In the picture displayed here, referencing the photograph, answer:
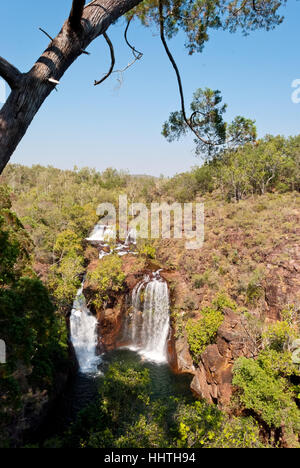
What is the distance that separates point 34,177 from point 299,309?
71.0 metres

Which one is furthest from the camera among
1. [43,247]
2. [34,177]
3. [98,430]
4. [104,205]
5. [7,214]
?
[34,177]

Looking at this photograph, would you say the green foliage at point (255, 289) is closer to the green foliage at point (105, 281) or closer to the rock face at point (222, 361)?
the rock face at point (222, 361)

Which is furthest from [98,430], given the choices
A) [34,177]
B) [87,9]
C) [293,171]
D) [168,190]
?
[34,177]

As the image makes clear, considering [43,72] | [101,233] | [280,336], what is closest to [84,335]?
[280,336]

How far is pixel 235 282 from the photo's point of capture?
16875 mm

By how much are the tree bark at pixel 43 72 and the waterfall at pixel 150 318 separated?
17.1 m

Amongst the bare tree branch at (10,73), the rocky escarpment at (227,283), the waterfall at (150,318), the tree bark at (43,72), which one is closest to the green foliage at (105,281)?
the rocky escarpment at (227,283)

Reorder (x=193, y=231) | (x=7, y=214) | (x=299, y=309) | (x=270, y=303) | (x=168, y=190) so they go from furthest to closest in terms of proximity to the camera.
Result: (x=168, y=190)
(x=193, y=231)
(x=270, y=303)
(x=299, y=309)
(x=7, y=214)

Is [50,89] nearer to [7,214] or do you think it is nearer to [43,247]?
[7,214]

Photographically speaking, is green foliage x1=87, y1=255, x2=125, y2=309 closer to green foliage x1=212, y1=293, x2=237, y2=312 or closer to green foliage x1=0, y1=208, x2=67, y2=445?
green foliage x1=212, y1=293, x2=237, y2=312

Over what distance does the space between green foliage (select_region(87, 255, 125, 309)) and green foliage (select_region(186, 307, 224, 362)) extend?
6.56 m

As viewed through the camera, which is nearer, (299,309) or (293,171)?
(299,309)

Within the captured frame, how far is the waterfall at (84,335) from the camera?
1589 centimetres

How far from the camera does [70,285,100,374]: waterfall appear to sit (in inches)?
625
